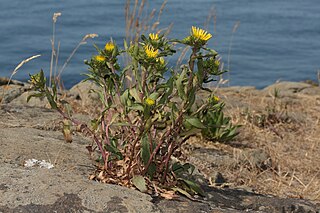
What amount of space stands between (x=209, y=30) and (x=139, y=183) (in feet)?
61.0

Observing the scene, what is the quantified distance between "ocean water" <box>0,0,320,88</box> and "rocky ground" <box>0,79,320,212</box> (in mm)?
8292

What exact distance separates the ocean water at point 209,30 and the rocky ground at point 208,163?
326 inches

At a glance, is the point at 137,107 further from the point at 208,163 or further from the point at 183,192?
the point at 208,163

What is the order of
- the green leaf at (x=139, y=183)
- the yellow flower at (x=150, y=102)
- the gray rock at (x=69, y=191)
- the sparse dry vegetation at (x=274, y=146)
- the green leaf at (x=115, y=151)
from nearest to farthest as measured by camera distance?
the gray rock at (x=69, y=191) < the yellow flower at (x=150, y=102) < the green leaf at (x=139, y=183) < the green leaf at (x=115, y=151) < the sparse dry vegetation at (x=274, y=146)

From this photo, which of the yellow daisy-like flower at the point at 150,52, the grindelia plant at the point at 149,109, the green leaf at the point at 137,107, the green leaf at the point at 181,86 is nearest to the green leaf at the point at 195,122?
the grindelia plant at the point at 149,109

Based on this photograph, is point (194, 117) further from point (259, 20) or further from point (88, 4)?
point (88, 4)

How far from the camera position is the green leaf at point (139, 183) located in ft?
10.3

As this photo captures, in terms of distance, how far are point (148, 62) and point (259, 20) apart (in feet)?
69.9

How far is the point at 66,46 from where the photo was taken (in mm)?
18234

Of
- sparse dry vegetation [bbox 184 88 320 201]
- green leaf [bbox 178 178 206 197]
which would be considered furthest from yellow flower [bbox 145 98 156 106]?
sparse dry vegetation [bbox 184 88 320 201]

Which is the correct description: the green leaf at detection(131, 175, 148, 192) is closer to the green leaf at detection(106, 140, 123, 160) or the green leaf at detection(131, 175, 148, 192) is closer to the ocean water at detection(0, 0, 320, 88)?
the green leaf at detection(106, 140, 123, 160)

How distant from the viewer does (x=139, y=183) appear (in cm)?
315

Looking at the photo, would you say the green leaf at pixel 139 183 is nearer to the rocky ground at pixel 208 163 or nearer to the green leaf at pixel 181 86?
the rocky ground at pixel 208 163

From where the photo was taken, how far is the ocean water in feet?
55.9
